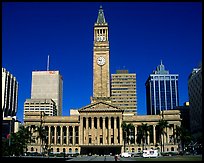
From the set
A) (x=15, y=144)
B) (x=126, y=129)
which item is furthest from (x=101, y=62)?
(x=15, y=144)

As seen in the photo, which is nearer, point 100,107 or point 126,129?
point 126,129

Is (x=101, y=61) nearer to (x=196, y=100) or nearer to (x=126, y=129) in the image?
(x=126, y=129)

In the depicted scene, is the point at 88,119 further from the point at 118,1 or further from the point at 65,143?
the point at 118,1

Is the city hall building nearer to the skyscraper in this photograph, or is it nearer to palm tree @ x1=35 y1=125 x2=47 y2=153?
palm tree @ x1=35 y1=125 x2=47 y2=153

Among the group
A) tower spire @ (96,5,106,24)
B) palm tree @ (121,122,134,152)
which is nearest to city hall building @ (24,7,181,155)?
palm tree @ (121,122,134,152)

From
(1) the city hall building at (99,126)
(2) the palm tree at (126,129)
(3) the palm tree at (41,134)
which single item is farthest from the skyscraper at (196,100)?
(3) the palm tree at (41,134)

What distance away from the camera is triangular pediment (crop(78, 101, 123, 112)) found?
137750 millimetres

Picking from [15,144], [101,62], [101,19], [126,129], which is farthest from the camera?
[101,19]

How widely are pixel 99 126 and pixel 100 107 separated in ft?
26.7

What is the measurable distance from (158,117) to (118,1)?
130305 millimetres

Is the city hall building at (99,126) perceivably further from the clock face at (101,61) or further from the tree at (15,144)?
the tree at (15,144)

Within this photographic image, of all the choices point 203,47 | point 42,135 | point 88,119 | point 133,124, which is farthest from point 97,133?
point 203,47

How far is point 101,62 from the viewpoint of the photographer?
5792 inches

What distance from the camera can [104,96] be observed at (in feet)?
473
